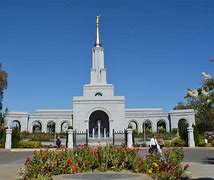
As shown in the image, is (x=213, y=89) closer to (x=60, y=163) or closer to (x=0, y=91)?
(x=60, y=163)

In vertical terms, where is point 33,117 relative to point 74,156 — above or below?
above

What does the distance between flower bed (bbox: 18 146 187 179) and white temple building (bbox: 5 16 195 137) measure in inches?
1562

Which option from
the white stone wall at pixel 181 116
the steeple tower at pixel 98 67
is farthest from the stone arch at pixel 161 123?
the steeple tower at pixel 98 67

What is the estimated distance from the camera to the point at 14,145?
A: 3303cm

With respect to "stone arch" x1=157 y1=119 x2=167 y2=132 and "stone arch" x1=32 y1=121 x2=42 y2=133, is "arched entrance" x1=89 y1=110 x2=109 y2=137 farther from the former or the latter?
"stone arch" x1=32 y1=121 x2=42 y2=133

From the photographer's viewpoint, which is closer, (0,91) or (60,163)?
(60,163)

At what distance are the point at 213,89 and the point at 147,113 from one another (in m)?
53.9

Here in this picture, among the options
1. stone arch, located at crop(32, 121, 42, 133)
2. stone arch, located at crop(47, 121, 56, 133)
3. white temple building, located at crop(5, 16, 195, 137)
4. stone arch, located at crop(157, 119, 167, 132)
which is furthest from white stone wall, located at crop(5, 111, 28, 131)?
stone arch, located at crop(157, 119, 167, 132)

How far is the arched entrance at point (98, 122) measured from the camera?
54656mm

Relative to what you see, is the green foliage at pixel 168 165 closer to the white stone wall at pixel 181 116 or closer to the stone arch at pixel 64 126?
the white stone wall at pixel 181 116

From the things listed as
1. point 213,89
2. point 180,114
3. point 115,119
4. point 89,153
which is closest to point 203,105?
point 213,89

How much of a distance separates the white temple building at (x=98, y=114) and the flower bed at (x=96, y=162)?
39.7 metres

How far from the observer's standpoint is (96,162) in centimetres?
1027

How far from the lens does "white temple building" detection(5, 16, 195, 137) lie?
5094cm
